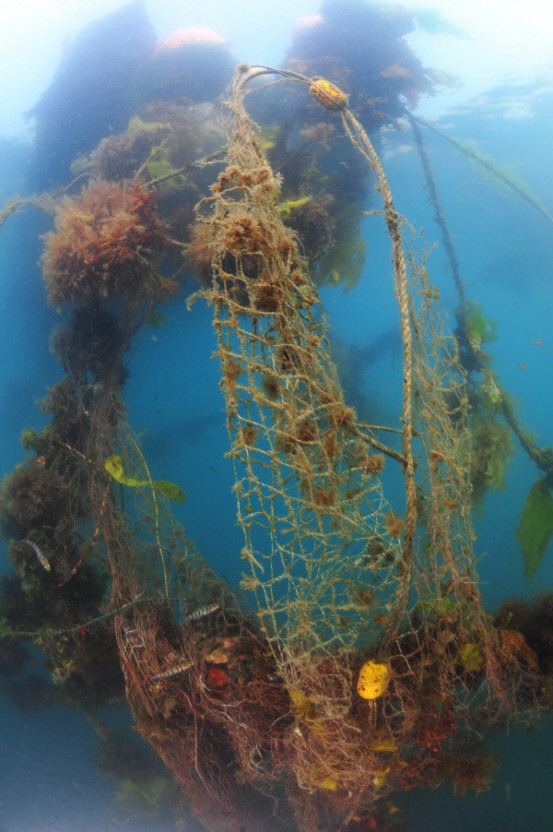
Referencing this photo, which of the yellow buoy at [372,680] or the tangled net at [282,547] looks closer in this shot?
the tangled net at [282,547]

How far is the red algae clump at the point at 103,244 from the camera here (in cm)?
367

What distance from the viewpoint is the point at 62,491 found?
4.05 meters

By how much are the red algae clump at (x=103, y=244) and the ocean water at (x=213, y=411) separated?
657 millimetres

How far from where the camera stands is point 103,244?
3.64 metres

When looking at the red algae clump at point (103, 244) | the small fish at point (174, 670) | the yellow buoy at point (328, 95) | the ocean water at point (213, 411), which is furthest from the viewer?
the ocean water at point (213, 411)

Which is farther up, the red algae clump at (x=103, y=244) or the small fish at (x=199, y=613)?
the red algae clump at (x=103, y=244)

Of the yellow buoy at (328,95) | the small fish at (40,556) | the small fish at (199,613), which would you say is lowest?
the small fish at (199,613)

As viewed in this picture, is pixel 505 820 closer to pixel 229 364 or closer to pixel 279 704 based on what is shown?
pixel 279 704

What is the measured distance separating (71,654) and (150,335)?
3.38 m

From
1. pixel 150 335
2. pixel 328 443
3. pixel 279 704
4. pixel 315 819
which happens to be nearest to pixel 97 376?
pixel 150 335

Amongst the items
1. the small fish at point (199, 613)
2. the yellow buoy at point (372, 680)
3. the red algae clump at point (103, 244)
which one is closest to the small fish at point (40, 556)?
the small fish at point (199, 613)

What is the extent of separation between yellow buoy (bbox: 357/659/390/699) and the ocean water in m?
2.20

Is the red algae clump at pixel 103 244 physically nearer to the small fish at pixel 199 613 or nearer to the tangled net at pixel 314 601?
the tangled net at pixel 314 601

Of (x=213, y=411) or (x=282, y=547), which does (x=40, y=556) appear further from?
(x=282, y=547)
